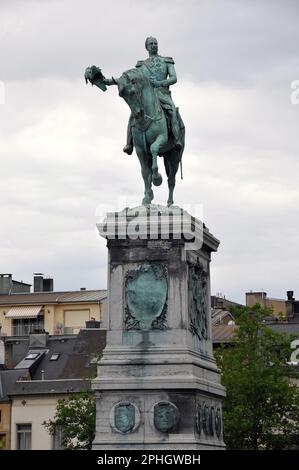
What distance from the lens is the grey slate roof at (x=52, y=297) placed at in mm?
111875

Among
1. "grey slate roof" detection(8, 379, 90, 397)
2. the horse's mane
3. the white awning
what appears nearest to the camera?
the horse's mane

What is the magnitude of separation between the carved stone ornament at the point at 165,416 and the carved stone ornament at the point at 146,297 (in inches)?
61.7

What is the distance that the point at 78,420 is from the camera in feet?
223

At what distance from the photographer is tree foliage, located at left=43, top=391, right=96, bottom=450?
218 feet

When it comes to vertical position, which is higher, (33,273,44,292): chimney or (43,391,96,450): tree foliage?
(33,273,44,292): chimney

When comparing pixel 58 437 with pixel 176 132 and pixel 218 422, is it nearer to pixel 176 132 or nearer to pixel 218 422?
pixel 218 422

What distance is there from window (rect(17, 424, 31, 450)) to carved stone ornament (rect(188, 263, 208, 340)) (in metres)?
48.2

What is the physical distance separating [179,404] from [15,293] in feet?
298

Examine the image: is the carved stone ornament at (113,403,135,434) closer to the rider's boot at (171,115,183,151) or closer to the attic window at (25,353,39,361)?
the rider's boot at (171,115,183,151)

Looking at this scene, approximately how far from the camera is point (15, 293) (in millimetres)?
120250

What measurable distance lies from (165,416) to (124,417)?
31.6 inches

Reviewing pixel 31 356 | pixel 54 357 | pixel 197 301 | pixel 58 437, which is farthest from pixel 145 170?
pixel 31 356

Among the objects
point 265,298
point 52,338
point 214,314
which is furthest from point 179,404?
point 265,298

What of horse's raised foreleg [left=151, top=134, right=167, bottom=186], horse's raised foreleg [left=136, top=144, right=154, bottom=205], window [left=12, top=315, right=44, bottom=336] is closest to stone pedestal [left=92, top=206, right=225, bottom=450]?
horse's raised foreleg [left=136, top=144, right=154, bottom=205]
